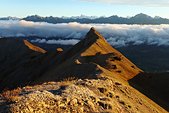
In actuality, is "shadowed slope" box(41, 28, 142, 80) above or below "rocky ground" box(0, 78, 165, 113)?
below

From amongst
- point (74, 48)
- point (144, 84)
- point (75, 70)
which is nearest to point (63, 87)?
point (75, 70)

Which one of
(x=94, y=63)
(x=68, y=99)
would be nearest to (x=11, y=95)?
(x=68, y=99)

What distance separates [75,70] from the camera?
327 feet

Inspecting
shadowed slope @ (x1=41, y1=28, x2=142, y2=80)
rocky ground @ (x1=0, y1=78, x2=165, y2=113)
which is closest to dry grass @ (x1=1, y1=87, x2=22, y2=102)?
rocky ground @ (x1=0, y1=78, x2=165, y2=113)

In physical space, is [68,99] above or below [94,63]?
above

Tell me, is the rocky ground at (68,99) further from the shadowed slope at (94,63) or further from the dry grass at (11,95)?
the shadowed slope at (94,63)

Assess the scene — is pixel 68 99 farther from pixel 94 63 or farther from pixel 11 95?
pixel 94 63

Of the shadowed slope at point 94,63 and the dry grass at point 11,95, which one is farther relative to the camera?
the shadowed slope at point 94,63

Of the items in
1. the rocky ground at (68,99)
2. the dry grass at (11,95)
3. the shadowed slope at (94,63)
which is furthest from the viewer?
the shadowed slope at (94,63)

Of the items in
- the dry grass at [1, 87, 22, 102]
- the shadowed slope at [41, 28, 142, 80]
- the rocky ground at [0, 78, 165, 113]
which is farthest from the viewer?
the shadowed slope at [41, 28, 142, 80]

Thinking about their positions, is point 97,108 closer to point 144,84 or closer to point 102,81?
point 102,81

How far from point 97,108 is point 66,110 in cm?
448

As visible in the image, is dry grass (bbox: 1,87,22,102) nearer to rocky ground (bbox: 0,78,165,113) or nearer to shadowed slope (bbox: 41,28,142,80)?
rocky ground (bbox: 0,78,165,113)

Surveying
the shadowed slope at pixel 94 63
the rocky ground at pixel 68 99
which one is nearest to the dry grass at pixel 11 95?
the rocky ground at pixel 68 99
